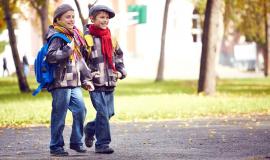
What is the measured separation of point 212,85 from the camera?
26656mm

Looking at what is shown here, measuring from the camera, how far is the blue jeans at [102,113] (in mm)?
10242

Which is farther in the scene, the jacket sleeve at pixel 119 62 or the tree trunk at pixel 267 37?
the tree trunk at pixel 267 37

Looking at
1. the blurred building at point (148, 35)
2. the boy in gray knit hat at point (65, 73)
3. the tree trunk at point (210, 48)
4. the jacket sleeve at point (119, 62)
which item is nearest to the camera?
the boy in gray knit hat at point (65, 73)

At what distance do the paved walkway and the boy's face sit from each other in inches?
59.5

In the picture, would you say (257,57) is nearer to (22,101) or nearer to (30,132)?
(22,101)

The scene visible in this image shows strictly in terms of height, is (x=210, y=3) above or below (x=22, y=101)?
above

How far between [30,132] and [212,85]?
13.3 m

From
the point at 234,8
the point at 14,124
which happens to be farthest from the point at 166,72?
the point at 14,124

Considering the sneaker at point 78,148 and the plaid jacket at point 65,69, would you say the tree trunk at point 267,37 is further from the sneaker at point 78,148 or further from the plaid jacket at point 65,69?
the plaid jacket at point 65,69

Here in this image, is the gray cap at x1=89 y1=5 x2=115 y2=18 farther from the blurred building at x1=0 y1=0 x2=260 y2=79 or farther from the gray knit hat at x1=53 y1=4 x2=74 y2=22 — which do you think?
the blurred building at x1=0 y1=0 x2=260 y2=79

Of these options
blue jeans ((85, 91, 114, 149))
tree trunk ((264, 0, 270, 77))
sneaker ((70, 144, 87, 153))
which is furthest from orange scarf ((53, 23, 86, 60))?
Result: tree trunk ((264, 0, 270, 77))

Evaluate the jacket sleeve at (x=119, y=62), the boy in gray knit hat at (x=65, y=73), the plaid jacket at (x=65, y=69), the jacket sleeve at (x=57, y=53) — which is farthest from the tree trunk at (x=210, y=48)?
the jacket sleeve at (x=57, y=53)

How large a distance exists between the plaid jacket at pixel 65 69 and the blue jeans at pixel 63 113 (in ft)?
0.30

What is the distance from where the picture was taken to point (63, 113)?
1014 centimetres
